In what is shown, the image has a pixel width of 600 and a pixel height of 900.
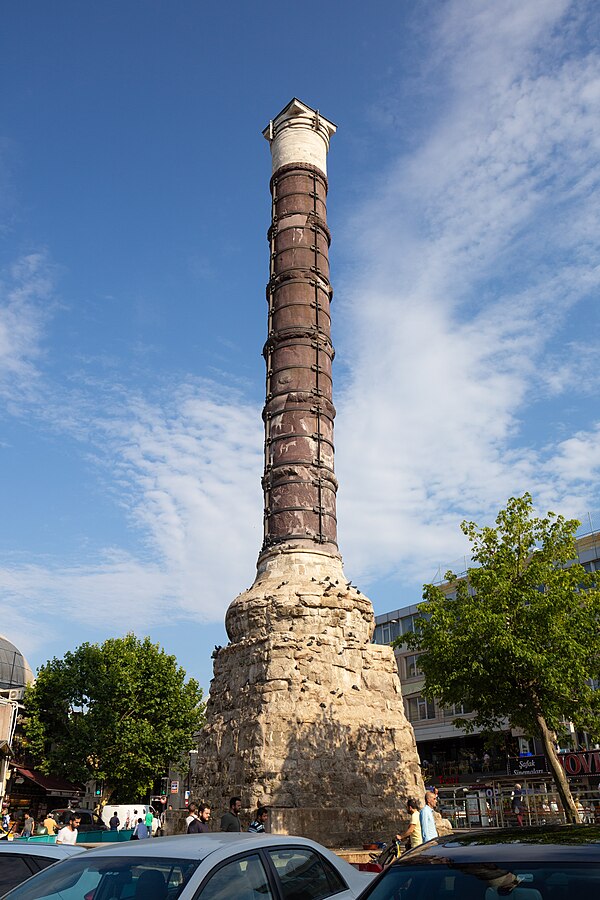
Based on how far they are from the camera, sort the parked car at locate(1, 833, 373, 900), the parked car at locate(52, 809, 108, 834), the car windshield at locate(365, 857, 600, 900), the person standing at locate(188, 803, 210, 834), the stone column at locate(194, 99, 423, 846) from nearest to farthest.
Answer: the car windshield at locate(365, 857, 600, 900)
the parked car at locate(1, 833, 373, 900)
the person standing at locate(188, 803, 210, 834)
the stone column at locate(194, 99, 423, 846)
the parked car at locate(52, 809, 108, 834)

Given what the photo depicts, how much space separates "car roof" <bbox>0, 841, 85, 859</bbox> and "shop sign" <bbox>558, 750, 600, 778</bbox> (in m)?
19.7

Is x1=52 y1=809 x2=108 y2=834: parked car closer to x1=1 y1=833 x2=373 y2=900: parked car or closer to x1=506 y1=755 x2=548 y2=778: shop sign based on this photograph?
x1=506 y1=755 x2=548 y2=778: shop sign

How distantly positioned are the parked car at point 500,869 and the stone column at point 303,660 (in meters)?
12.2

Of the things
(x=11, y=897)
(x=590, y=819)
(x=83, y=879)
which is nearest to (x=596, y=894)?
(x=83, y=879)

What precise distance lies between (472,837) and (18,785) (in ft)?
127

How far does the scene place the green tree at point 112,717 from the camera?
106 ft

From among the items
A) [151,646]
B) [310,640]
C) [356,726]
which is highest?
[151,646]

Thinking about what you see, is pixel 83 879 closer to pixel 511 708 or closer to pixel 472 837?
pixel 472 837

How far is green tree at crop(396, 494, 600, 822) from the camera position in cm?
1584

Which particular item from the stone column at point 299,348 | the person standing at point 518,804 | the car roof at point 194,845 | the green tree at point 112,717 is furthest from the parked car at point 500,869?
the green tree at point 112,717

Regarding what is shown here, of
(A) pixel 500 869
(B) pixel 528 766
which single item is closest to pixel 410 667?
(B) pixel 528 766

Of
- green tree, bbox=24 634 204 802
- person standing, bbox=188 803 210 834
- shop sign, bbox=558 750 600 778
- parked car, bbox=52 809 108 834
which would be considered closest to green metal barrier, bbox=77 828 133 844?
parked car, bbox=52 809 108 834

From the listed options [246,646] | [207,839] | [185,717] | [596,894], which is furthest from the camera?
[185,717]

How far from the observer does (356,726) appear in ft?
52.5
